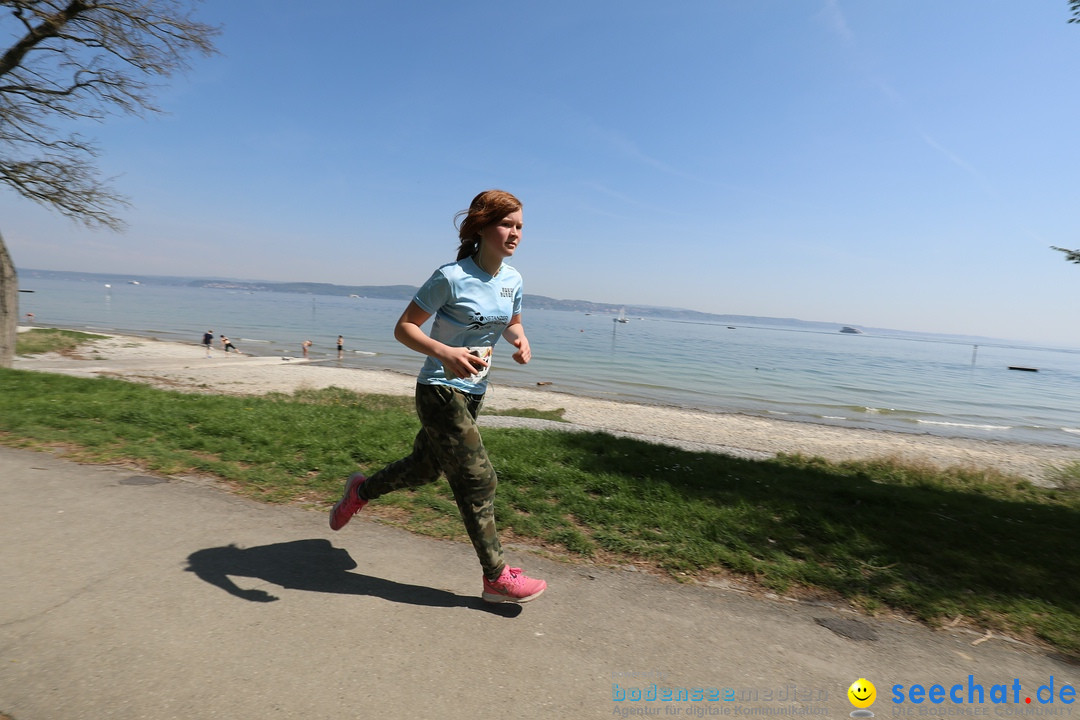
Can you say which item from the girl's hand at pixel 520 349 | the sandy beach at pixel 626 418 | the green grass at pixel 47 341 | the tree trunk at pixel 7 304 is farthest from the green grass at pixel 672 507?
the green grass at pixel 47 341

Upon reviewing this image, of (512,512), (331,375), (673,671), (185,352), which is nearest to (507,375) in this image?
(331,375)

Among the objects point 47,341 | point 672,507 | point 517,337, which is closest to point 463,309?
point 517,337

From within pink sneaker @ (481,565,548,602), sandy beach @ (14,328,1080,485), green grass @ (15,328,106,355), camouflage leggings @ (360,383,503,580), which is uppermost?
camouflage leggings @ (360,383,503,580)

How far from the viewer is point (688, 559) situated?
3535 mm

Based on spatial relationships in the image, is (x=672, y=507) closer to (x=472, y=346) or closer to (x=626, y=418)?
(x=472, y=346)

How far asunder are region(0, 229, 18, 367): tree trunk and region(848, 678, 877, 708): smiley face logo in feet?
49.6

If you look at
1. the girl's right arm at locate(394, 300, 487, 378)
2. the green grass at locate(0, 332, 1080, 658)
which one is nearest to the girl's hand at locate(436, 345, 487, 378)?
the girl's right arm at locate(394, 300, 487, 378)

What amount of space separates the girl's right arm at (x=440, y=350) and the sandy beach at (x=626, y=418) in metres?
7.36

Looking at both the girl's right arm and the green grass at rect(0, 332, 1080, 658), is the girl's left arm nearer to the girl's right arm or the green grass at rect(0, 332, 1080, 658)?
the girl's right arm

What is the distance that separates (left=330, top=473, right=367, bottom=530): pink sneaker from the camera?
338 cm

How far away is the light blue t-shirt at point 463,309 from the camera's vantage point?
2.74 m

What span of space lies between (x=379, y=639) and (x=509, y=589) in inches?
25.7

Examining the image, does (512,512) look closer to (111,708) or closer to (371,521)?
(371,521)

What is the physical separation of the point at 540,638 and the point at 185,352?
31391mm
